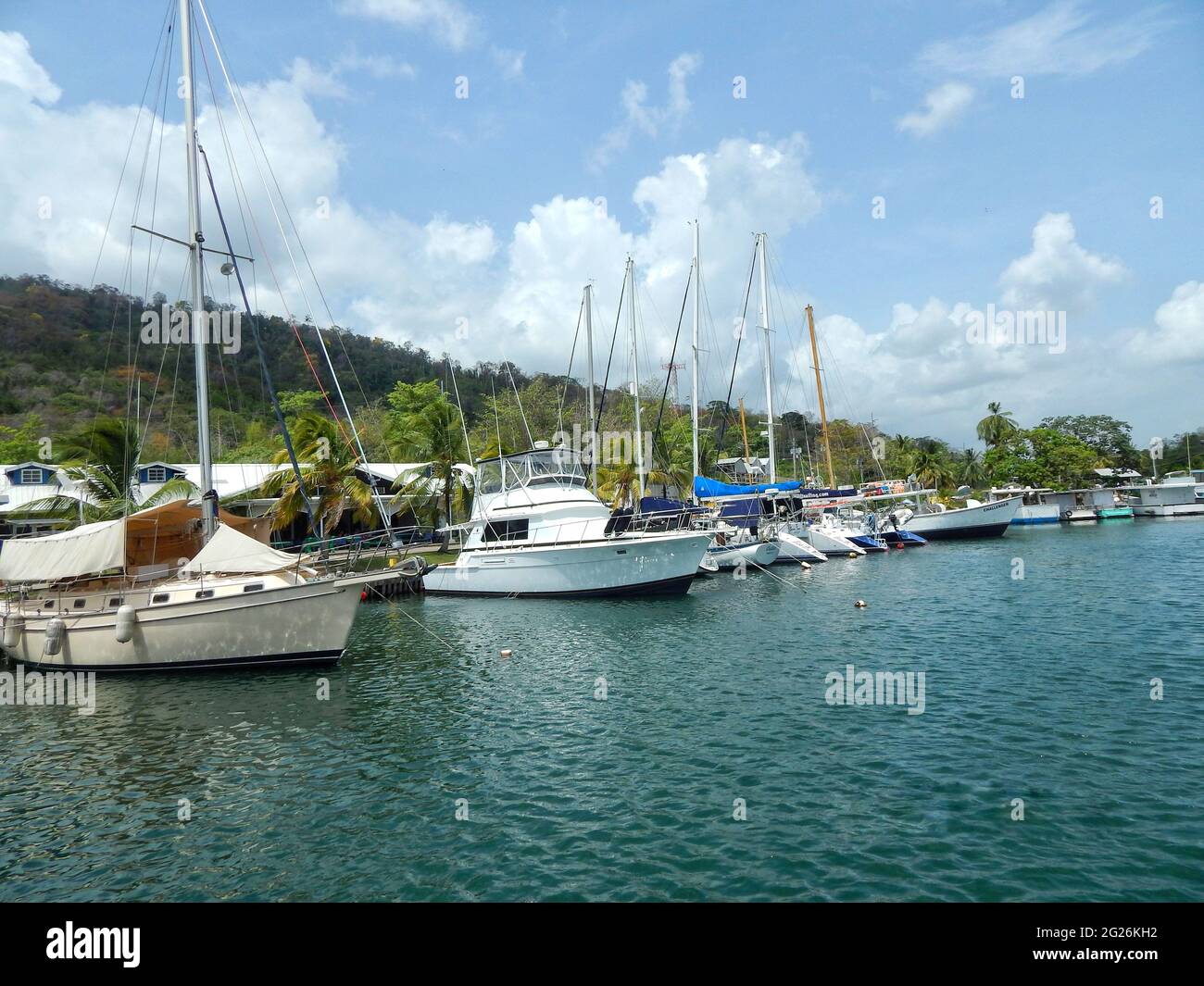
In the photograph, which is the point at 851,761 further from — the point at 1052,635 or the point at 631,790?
the point at 1052,635

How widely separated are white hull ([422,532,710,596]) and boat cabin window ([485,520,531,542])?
0.73 m

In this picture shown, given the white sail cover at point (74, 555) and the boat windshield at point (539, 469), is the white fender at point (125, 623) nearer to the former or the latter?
the white sail cover at point (74, 555)

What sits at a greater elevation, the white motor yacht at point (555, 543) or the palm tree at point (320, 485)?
the palm tree at point (320, 485)

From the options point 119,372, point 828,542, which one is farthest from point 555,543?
point 119,372

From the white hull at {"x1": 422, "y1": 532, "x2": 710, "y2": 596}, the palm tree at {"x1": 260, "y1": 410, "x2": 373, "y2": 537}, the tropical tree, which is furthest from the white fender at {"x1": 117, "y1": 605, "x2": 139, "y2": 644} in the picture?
→ the tropical tree

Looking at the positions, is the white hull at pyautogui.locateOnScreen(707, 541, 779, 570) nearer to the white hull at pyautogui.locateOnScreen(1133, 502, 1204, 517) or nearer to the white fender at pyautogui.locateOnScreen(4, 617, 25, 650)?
the white fender at pyautogui.locateOnScreen(4, 617, 25, 650)

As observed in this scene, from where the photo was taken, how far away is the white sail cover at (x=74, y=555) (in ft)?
52.5

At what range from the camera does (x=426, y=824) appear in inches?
340

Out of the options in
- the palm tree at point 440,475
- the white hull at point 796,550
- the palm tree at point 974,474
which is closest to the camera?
the white hull at point 796,550

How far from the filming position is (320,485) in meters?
34.2

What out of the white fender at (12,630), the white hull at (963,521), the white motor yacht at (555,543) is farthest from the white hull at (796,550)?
the white fender at (12,630)

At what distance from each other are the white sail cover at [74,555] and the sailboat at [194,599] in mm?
20
